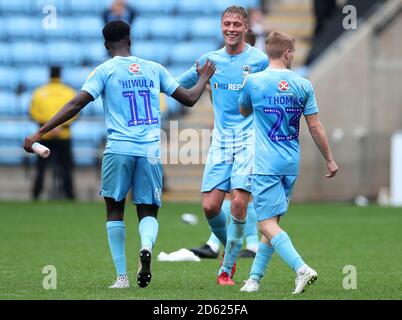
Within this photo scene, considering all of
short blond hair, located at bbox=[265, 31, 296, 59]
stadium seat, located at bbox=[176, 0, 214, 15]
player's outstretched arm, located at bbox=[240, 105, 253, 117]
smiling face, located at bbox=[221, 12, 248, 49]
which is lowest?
player's outstretched arm, located at bbox=[240, 105, 253, 117]

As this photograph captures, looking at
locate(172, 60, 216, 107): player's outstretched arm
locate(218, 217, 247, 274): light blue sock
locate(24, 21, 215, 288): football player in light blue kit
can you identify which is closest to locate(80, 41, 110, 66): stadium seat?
locate(218, 217, 247, 274): light blue sock

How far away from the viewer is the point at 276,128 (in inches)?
347

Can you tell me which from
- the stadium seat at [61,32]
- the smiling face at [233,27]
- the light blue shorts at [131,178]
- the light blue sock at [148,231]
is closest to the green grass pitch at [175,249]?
the light blue sock at [148,231]

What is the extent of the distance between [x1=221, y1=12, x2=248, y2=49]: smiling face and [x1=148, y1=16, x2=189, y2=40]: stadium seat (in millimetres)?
13068

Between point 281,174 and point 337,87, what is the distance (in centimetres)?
1252

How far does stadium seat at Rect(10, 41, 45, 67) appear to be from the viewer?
74.5 ft

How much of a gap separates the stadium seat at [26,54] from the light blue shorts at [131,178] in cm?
1386

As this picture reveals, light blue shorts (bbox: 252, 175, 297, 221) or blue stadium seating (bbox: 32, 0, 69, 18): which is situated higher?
blue stadium seating (bbox: 32, 0, 69, 18)

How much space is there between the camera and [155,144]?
9195 millimetres

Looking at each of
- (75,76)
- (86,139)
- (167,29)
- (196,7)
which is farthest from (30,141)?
(196,7)

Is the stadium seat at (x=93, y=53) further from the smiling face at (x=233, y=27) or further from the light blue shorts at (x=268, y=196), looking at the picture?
the light blue shorts at (x=268, y=196)

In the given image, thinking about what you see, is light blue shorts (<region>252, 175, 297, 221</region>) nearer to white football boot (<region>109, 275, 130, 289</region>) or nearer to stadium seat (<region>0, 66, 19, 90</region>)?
white football boot (<region>109, 275, 130, 289</region>)
